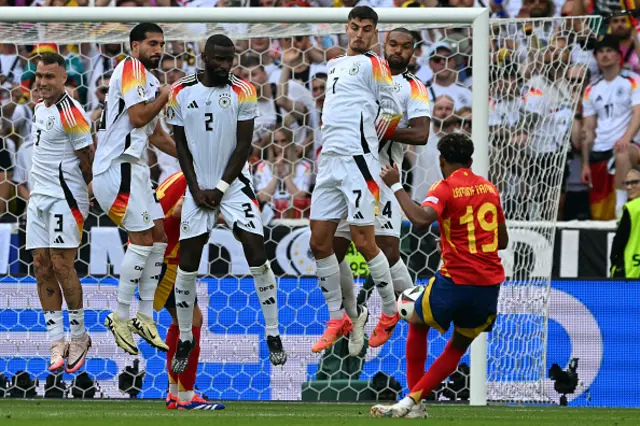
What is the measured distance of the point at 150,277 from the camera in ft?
30.9

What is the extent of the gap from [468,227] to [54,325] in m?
3.75

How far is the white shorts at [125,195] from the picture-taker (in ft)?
30.5

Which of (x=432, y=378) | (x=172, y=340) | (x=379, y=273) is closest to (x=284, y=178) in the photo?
(x=172, y=340)

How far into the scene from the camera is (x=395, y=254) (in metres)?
9.65

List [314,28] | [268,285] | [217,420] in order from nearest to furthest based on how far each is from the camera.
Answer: [217,420], [268,285], [314,28]

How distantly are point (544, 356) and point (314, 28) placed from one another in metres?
3.61

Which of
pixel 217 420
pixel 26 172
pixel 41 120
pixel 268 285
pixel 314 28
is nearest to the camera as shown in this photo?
pixel 217 420

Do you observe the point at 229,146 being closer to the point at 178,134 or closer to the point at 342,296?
the point at 178,134

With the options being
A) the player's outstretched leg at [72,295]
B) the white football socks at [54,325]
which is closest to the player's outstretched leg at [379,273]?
the player's outstretched leg at [72,295]

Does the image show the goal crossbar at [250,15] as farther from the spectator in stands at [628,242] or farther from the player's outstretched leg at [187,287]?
the spectator in stands at [628,242]

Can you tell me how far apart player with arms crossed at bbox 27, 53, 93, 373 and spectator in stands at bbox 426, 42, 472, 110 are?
3969 millimetres

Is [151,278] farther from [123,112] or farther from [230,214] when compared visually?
[123,112]

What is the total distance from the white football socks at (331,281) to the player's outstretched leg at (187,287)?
2.93 feet

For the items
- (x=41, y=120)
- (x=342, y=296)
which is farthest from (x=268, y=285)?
(x=41, y=120)
